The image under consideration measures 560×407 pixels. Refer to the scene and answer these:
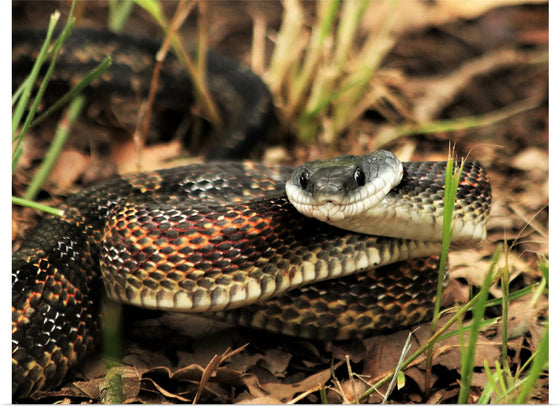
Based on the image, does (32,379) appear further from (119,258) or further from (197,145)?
(197,145)

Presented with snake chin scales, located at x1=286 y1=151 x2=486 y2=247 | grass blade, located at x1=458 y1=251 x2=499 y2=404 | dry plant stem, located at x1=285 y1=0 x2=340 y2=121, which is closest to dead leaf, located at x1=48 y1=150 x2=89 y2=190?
dry plant stem, located at x1=285 y1=0 x2=340 y2=121

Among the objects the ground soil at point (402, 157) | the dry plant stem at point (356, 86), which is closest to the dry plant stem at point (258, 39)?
the ground soil at point (402, 157)

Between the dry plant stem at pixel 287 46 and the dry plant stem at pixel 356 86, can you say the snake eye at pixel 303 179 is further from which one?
the dry plant stem at pixel 287 46

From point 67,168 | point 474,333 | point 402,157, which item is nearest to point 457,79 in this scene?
point 402,157

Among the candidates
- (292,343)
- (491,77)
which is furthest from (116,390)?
(491,77)

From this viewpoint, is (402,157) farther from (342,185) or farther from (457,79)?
(342,185)

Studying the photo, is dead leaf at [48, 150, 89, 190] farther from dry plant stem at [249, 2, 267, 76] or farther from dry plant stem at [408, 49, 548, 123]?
dry plant stem at [408, 49, 548, 123]
